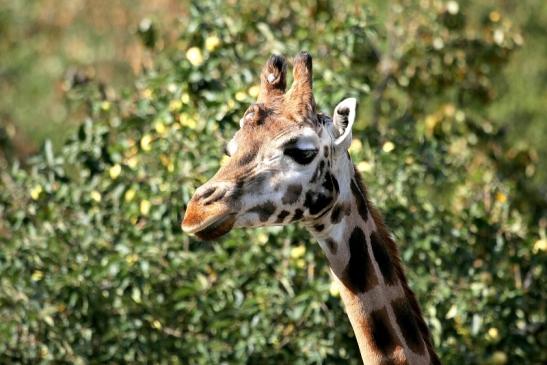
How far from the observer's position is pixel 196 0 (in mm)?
7773

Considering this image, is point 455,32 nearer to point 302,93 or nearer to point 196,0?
point 196,0

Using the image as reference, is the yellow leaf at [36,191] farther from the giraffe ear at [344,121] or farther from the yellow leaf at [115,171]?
the giraffe ear at [344,121]

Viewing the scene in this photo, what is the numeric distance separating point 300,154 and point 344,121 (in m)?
0.40

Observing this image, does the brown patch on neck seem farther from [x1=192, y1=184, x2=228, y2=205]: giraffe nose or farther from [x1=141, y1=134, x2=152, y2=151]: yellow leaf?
[x1=141, y1=134, x2=152, y2=151]: yellow leaf

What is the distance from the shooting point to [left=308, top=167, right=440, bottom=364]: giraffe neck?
4.93m

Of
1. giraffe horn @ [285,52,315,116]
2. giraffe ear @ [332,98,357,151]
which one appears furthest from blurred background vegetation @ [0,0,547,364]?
giraffe horn @ [285,52,315,116]

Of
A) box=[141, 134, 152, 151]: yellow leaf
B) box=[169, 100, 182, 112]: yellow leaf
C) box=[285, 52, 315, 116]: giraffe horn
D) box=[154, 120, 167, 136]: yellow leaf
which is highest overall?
box=[285, 52, 315, 116]: giraffe horn

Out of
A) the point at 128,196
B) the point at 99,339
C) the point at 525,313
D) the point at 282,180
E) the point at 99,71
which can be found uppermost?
the point at 282,180

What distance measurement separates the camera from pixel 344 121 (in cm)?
509

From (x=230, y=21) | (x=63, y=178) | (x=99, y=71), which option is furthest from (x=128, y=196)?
(x=99, y=71)

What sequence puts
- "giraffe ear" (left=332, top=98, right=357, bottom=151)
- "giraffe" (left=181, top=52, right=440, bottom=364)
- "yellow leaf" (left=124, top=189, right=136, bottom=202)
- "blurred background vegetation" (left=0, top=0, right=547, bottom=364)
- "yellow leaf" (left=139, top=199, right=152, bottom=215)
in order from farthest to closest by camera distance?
"yellow leaf" (left=124, top=189, right=136, bottom=202)
"yellow leaf" (left=139, top=199, right=152, bottom=215)
"blurred background vegetation" (left=0, top=0, right=547, bottom=364)
"giraffe ear" (left=332, top=98, right=357, bottom=151)
"giraffe" (left=181, top=52, right=440, bottom=364)

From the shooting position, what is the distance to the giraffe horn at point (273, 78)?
202 inches

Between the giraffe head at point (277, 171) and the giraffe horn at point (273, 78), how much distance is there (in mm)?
121

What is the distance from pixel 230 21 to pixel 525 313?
97.6 inches
